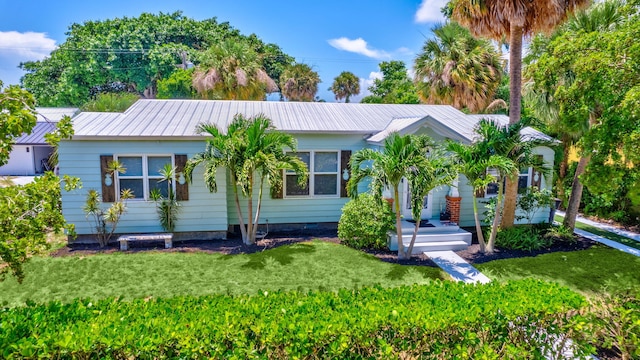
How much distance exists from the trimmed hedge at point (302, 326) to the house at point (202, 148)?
23.5ft

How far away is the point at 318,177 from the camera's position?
12.7m

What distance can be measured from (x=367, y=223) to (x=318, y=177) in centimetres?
298

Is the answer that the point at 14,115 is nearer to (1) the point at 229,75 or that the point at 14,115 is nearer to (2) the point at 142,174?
(2) the point at 142,174

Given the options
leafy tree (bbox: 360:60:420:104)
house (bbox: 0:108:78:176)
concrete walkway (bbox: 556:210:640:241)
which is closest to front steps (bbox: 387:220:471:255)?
concrete walkway (bbox: 556:210:640:241)

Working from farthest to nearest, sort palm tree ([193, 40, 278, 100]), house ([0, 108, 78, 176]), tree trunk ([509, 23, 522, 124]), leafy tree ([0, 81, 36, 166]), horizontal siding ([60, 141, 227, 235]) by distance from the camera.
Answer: house ([0, 108, 78, 176]) < palm tree ([193, 40, 278, 100]) < horizontal siding ([60, 141, 227, 235]) < tree trunk ([509, 23, 522, 124]) < leafy tree ([0, 81, 36, 166])

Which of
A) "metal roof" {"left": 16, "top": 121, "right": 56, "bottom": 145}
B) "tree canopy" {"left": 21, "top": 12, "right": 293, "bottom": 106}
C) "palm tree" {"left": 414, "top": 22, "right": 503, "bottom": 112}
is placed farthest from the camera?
"tree canopy" {"left": 21, "top": 12, "right": 293, "bottom": 106}

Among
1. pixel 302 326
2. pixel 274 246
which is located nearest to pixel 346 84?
pixel 274 246

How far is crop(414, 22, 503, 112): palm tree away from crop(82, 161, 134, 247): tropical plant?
46.9 ft

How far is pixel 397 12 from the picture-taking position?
67.9ft

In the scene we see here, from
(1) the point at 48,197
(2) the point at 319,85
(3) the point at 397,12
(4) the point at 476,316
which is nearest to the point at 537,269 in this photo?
(4) the point at 476,316

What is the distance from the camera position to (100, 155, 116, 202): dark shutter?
10953mm

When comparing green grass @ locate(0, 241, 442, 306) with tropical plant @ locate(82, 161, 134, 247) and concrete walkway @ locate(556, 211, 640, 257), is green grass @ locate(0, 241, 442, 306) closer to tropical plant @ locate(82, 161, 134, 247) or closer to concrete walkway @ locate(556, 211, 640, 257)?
tropical plant @ locate(82, 161, 134, 247)

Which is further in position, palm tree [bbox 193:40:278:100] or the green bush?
palm tree [bbox 193:40:278:100]

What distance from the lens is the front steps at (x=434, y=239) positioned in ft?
34.4
